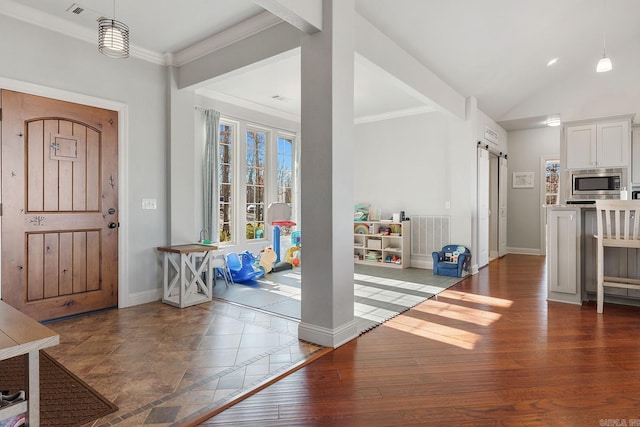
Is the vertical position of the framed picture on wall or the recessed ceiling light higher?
the recessed ceiling light

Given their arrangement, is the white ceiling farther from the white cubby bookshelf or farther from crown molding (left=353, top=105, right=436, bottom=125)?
the white cubby bookshelf

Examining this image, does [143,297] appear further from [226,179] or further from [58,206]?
[226,179]

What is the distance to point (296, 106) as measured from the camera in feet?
20.2

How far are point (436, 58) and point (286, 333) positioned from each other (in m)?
3.71

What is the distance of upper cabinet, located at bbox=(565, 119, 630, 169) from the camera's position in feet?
19.6

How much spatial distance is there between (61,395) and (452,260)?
17.1 feet

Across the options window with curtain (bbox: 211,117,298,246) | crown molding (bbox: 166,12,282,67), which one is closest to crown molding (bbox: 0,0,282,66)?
crown molding (bbox: 166,12,282,67)

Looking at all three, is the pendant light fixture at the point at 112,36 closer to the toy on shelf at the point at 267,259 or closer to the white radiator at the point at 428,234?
the toy on shelf at the point at 267,259

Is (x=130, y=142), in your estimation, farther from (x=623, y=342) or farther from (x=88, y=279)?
(x=623, y=342)

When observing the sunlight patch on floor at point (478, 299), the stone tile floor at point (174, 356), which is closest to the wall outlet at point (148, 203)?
the stone tile floor at point (174, 356)

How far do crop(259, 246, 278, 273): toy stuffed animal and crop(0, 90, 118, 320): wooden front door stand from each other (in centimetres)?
220

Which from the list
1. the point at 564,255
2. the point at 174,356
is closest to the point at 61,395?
the point at 174,356

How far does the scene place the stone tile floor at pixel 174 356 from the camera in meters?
1.97

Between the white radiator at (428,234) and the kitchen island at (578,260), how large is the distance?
2.06m
